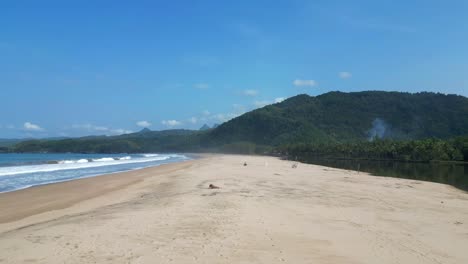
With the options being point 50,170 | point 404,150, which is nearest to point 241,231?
point 50,170

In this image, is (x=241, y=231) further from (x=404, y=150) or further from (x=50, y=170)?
(x=404, y=150)

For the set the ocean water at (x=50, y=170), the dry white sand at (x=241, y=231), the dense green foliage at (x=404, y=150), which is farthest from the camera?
the dense green foliage at (x=404, y=150)

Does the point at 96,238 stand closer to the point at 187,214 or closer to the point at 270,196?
the point at 187,214

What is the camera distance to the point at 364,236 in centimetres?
1107

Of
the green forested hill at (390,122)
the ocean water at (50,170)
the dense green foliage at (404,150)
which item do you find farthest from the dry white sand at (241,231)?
the green forested hill at (390,122)

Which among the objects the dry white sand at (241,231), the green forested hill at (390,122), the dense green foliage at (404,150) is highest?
the green forested hill at (390,122)

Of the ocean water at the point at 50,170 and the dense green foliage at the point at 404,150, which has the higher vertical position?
the dense green foliage at the point at 404,150

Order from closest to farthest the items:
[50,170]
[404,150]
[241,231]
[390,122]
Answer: [241,231]
[50,170]
[404,150]
[390,122]

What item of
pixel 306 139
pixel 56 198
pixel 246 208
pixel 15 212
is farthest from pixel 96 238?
pixel 306 139

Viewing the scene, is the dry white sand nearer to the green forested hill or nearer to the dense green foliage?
the dense green foliage

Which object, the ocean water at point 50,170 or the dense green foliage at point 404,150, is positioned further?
the dense green foliage at point 404,150

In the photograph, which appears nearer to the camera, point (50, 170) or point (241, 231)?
point (241, 231)

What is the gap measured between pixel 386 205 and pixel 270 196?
547 centimetres

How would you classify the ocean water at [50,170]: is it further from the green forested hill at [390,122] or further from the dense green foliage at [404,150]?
the green forested hill at [390,122]
